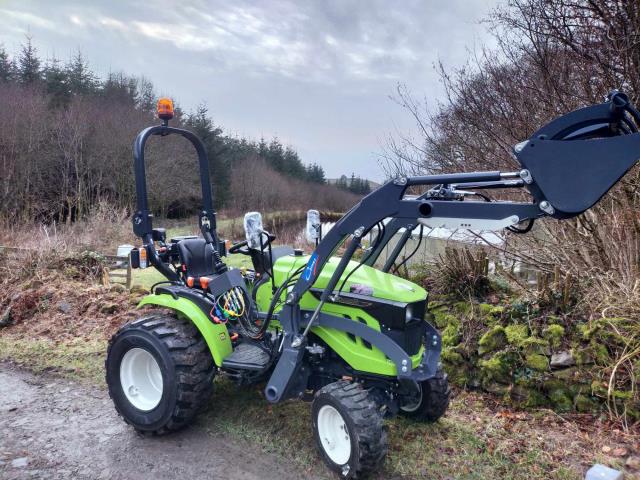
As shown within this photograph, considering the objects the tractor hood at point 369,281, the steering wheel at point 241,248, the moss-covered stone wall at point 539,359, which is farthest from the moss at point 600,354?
the steering wheel at point 241,248

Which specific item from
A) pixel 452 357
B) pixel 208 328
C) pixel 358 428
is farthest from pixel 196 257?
pixel 452 357

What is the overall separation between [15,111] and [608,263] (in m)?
24.4

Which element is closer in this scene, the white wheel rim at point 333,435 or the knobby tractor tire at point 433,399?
the white wheel rim at point 333,435

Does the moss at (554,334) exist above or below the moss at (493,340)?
above

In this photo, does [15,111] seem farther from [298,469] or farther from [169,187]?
[298,469]

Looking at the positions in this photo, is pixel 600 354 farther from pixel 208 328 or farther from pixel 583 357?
pixel 208 328

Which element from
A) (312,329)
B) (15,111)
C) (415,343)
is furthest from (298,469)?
(15,111)

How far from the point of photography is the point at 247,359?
3.64 meters

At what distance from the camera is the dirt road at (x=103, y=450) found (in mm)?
3277

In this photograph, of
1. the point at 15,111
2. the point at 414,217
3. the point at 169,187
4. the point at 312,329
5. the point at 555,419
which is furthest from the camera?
the point at 169,187

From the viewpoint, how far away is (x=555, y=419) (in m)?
3.96

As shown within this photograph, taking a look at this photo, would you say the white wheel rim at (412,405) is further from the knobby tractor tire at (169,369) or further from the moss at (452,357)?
the knobby tractor tire at (169,369)

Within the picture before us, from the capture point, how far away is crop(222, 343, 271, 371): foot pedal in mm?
3561

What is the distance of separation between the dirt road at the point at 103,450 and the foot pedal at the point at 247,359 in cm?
58
